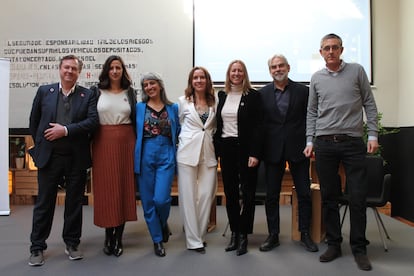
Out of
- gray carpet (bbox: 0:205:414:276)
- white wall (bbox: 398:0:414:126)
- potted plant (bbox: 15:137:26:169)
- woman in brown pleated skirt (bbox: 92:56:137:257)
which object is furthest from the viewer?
potted plant (bbox: 15:137:26:169)

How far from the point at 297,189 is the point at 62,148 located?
1.91 m

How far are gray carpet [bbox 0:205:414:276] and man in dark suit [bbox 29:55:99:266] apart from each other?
0.18 metres

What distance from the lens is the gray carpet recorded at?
8.37ft

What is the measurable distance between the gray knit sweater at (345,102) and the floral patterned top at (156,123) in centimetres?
118

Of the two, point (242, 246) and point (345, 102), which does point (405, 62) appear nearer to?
point (345, 102)

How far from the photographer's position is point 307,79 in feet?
17.2

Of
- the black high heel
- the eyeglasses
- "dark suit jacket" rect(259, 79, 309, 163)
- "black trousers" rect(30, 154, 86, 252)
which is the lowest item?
the black high heel

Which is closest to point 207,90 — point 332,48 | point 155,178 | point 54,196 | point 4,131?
point 155,178

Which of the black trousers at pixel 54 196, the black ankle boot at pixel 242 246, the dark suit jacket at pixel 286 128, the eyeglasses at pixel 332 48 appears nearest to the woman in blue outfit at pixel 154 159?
the black trousers at pixel 54 196

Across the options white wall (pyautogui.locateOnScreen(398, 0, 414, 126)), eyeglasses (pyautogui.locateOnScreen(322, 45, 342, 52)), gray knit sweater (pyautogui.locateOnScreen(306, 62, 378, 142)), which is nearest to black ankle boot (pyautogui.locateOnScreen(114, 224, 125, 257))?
gray knit sweater (pyautogui.locateOnScreen(306, 62, 378, 142))

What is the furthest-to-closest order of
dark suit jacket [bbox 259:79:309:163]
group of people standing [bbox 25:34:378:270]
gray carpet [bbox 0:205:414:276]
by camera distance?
dark suit jacket [bbox 259:79:309:163], group of people standing [bbox 25:34:378:270], gray carpet [bbox 0:205:414:276]

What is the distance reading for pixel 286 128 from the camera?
296 cm

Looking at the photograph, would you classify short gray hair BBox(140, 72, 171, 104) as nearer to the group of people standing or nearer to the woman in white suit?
the group of people standing

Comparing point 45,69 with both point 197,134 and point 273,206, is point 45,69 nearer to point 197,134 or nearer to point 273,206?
point 197,134
